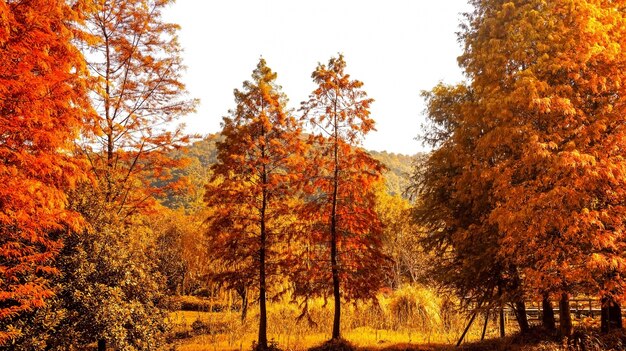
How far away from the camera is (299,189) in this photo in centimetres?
1769

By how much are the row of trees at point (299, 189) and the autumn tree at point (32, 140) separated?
7.25 meters

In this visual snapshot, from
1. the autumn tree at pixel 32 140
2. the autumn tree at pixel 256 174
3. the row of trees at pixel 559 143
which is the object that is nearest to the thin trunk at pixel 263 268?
the autumn tree at pixel 256 174

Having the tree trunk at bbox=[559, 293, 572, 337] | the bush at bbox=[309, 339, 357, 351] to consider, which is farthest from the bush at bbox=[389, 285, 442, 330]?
the tree trunk at bbox=[559, 293, 572, 337]

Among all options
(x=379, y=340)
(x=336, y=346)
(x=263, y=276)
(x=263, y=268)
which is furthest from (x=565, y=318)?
(x=263, y=268)

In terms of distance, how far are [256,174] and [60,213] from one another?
339 inches

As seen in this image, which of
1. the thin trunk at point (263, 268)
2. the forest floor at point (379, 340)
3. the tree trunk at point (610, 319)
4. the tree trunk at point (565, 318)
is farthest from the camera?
the thin trunk at point (263, 268)

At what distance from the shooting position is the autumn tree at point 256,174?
17.2 meters

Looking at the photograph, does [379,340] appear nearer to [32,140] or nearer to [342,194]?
[342,194]

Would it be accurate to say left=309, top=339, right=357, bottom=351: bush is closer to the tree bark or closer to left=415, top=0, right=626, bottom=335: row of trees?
the tree bark

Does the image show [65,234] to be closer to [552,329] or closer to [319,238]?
[319,238]

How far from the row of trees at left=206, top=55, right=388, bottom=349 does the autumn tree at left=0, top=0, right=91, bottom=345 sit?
7250 millimetres

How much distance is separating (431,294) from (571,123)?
13254mm

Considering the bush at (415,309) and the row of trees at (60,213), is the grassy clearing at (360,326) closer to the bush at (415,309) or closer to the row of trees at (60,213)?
the bush at (415,309)

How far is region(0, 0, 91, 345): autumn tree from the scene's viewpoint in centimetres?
881
